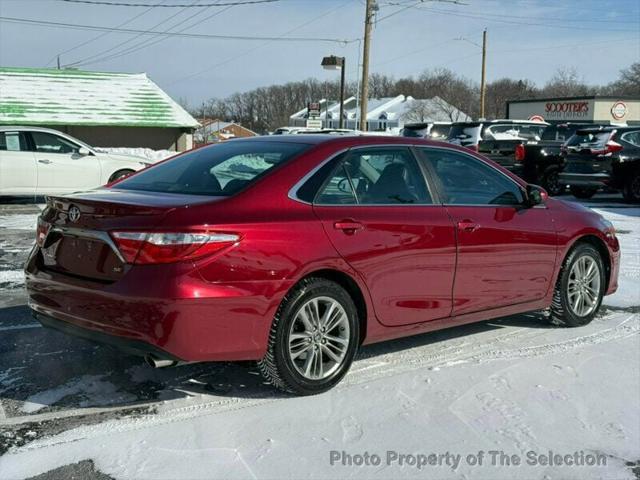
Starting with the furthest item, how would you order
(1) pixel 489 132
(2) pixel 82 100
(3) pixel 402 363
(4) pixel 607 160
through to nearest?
1. (2) pixel 82 100
2. (1) pixel 489 132
3. (4) pixel 607 160
4. (3) pixel 402 363

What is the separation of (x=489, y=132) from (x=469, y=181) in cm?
1515

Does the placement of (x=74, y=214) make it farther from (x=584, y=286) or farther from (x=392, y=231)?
(x=584, y=286)

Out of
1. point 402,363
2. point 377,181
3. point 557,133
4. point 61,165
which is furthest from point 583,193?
point 377,181

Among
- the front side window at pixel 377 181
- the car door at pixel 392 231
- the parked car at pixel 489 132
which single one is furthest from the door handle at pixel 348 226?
the parked car at pixel 489 132

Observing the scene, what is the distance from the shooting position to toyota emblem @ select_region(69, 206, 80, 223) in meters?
3.87

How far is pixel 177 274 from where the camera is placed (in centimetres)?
350

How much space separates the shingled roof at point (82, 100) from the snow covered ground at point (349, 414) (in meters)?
21.6

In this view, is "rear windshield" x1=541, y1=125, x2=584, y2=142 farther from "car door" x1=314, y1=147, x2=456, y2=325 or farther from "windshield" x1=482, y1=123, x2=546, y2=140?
"car door" x1=314, y1=147, x2=456, y2=325

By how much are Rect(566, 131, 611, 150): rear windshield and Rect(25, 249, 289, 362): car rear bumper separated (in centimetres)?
1339

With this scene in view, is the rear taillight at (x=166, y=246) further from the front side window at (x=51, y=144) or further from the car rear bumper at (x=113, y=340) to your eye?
the front side window at (x=51, y=144)

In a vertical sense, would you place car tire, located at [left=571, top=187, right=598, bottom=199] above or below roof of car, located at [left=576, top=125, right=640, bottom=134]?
below

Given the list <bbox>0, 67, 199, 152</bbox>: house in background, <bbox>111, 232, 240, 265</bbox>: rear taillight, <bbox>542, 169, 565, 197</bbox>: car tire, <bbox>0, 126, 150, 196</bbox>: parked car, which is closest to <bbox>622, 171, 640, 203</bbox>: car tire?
<bbox>542, 169, 565, 197</bbox>: car tire

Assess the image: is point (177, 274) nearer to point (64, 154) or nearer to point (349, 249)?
point (349, 249)

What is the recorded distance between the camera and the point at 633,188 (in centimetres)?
1549
